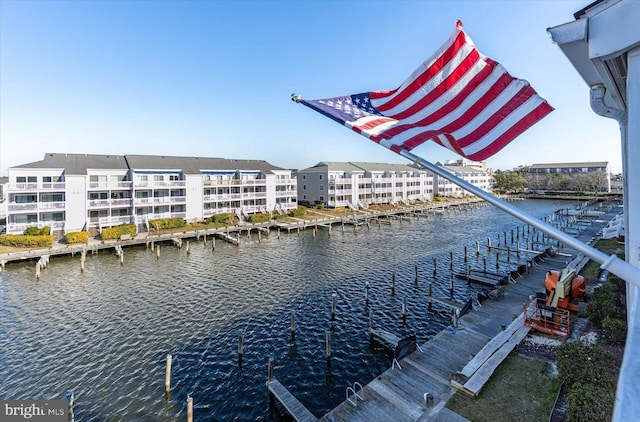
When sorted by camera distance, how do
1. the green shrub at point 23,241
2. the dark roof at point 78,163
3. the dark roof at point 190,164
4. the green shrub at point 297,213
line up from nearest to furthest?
the green shrub at point 23,241 < the dark roof at point 78,163 < the dark roof at point 190,164 < the green shrub at point 297,213

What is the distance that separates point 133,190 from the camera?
4825 cm

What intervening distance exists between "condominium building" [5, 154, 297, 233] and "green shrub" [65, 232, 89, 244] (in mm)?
4933

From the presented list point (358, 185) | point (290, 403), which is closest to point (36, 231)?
point (290, 403)

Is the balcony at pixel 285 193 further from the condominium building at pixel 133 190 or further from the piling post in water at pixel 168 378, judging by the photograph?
the piling post in water at pixel 168 378

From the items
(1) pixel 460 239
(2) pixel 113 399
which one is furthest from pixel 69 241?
(1) pixel 460 239

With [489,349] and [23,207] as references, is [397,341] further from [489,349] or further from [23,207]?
[23,207]

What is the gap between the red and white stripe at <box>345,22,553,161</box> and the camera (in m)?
7.86

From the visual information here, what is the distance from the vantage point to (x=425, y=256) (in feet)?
124

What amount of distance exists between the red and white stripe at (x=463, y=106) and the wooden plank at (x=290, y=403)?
1094 centimetres

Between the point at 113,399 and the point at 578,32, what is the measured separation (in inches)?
792

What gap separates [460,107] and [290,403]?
1286 centimetres

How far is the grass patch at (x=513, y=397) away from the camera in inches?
421

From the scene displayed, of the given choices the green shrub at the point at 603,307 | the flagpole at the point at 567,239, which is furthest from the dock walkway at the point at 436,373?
the flagpole at the point at 567,239

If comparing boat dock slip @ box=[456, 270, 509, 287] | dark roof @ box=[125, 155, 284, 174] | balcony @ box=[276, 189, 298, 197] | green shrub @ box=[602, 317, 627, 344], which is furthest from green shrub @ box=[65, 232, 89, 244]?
green shrub @ box=[602, 317, 627, 344]
